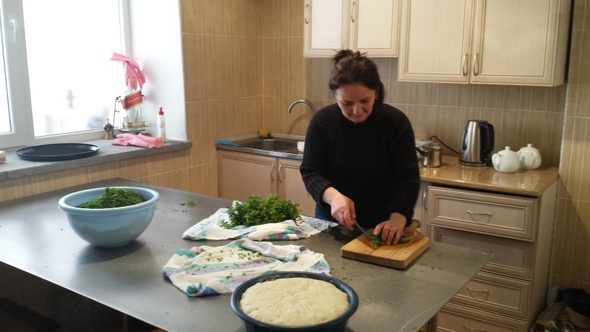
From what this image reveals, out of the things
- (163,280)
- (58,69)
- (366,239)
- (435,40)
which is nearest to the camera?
(163,280)

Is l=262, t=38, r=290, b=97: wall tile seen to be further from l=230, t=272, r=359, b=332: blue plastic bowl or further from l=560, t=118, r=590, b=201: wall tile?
l=230, t=272, r=359, b=332: blue plastic bowl

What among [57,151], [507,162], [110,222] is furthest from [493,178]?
[57,151]

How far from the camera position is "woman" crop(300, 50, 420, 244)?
1.91 m

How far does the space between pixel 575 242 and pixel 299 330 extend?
7.44 feet

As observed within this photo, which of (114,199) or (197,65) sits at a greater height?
(197,65)

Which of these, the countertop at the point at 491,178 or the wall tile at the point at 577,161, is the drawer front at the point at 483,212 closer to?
the countertop at the point at 491,178

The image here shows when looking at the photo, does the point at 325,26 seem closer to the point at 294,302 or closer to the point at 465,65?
the point at 465,65

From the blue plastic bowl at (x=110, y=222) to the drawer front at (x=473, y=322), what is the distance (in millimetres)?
1603

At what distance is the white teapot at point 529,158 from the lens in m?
2.91

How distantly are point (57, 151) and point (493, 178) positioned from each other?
7.31 feet

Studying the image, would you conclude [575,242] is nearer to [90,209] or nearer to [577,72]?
[577,72]

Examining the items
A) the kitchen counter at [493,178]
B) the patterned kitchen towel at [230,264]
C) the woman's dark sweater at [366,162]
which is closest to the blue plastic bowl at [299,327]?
the patterned kitchen towel at [230,264]

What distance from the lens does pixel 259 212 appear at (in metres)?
1.99

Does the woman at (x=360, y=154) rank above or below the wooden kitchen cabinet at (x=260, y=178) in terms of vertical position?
above
